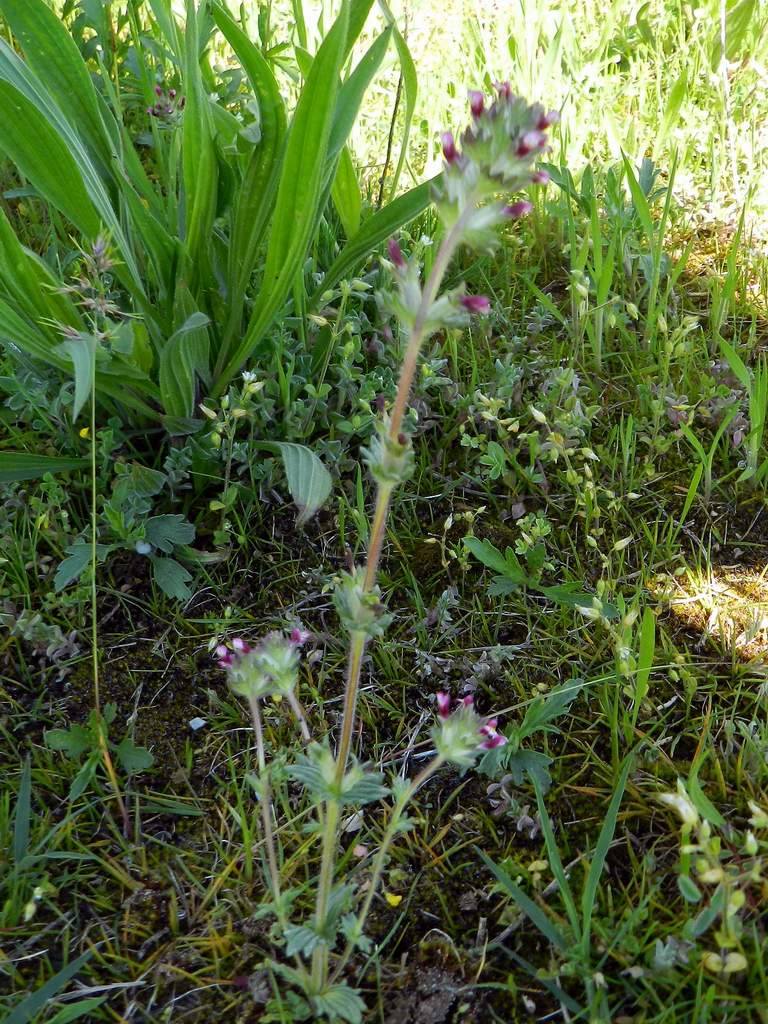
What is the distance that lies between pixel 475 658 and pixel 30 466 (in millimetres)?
1024

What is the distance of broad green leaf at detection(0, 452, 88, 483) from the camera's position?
1823mm

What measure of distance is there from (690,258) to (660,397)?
765 mm

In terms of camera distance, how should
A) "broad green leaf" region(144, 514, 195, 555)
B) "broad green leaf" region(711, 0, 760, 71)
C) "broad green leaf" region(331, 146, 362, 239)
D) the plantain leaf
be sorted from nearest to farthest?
"broad green leaf" region(144, 514, 195, 555)
the plantain leaf
"broad green leaf" region(331, 146, 362, 239)
"broad green leaf" region(711, 0, 760, 71)

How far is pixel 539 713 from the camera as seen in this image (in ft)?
4.89

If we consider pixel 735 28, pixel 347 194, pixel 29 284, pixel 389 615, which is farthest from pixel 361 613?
pixel 735 28

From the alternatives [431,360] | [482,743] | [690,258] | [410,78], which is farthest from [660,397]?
[482,743]

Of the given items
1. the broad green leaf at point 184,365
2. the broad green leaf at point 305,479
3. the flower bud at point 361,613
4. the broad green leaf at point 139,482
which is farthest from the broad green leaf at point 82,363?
the flower bud at point 361,613

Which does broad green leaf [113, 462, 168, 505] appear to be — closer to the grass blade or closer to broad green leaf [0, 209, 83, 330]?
broad green leaf [0, 209, 83, 330]

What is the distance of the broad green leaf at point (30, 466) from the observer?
1.82 meters

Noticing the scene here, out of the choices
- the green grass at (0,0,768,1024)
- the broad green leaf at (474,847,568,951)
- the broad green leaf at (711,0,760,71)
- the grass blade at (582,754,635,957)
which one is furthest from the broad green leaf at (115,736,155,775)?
the broad green leaf at (711,0,760,71)

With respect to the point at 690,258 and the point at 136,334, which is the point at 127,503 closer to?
the point at 136,334

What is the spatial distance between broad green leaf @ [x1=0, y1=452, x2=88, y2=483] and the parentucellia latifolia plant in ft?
2.26

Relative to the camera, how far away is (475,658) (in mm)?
1728

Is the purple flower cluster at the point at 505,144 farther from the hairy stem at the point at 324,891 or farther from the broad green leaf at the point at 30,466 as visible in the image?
the broad green leaf at the point at 30,466
